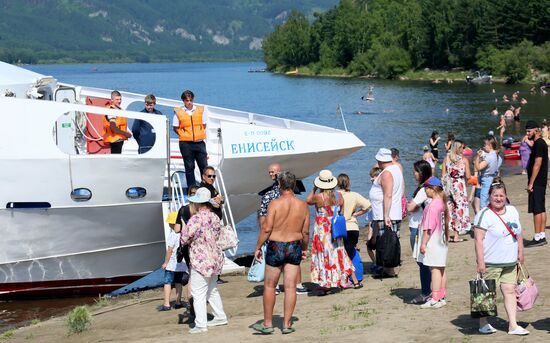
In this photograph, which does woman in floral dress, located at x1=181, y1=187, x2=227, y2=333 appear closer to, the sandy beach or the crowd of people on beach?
the crowd of people on beach

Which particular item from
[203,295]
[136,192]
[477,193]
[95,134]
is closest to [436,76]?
[477,193]

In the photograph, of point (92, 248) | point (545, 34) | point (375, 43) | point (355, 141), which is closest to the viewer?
point (92, 248)

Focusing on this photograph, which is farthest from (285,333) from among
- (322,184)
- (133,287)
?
(133,287)

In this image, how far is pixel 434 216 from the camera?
1166 centimetres

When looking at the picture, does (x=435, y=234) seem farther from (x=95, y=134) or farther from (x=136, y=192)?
(x=95, y=134)

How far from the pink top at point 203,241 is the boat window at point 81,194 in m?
5.03

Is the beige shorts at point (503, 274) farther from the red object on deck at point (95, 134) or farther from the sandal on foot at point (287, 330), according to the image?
the red object on deck at point (95, 134)

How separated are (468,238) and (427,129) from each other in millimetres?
36503

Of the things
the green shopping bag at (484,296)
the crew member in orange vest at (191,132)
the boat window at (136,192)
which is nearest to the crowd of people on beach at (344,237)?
the green shopping bag at (484,296)

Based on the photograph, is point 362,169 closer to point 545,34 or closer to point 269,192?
point 269,192

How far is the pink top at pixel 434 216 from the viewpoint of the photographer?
11648 millimetres

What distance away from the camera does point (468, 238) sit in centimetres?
1712

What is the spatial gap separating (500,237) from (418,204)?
2.20m

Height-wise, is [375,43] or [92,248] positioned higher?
[375,43]
